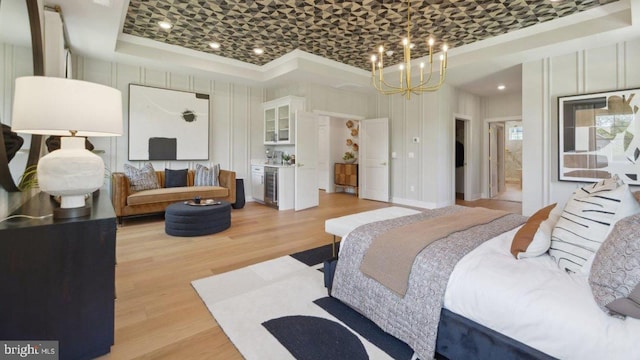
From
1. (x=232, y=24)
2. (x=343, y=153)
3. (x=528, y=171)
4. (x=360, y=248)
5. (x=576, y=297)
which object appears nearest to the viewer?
(x=576, y=297)

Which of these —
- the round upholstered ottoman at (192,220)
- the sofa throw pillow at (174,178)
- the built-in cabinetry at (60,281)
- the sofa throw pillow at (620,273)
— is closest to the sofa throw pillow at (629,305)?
the sofa throw pillow at (620,273)

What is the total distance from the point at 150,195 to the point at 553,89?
6401mm

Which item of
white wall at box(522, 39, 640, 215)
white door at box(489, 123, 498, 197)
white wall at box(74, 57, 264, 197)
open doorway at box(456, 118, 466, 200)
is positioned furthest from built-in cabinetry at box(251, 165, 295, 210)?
white door at box(489, 123, 498, 197)

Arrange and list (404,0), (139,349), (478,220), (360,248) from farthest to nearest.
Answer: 1. (404,0)
2. (478,220)
3. (360,248)
4. (139,349)

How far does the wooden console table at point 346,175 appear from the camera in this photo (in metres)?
8.04

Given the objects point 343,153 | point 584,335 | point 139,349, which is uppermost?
point 343,153

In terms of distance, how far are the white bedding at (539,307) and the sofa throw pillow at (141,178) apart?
16.6 feet

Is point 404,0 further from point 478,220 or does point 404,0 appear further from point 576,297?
point 576,297

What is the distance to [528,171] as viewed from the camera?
4.69 meters

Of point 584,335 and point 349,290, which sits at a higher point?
point 584,335

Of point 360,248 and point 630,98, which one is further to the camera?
point 630,98

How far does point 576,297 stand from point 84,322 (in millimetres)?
2340

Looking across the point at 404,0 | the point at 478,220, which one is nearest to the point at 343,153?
the point at 404,0

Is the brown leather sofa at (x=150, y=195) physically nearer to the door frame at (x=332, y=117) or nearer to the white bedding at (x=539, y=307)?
the door frame at (x=332, y=117)
